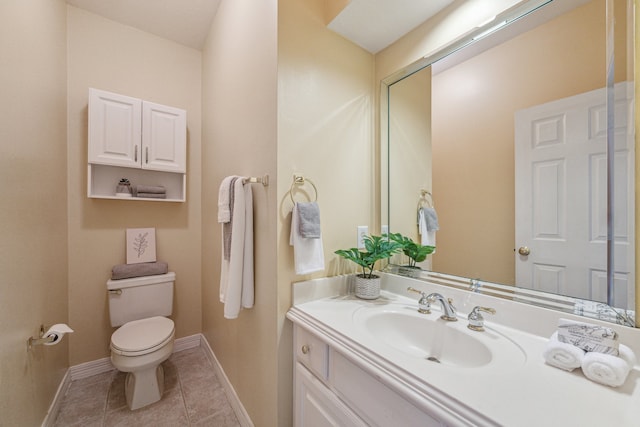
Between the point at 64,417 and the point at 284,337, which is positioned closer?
the point at 284,337

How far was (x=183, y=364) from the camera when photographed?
198 cm

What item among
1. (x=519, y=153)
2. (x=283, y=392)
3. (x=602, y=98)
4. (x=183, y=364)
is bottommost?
(x=183, y=364)

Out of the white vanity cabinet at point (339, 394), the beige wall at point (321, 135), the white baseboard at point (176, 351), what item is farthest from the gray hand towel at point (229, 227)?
the white baseboard at point (176, 351)

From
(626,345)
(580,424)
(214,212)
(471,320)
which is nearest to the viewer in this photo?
(580,424)

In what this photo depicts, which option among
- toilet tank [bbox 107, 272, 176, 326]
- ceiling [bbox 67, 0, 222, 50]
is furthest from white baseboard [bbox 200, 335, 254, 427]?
ceiling [bbox 67, 0, 222, 50]

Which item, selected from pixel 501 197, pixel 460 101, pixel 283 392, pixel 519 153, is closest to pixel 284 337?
pixel 283 392

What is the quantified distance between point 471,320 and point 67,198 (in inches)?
98.8

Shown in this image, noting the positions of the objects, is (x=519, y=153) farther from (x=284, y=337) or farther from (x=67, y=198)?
(x=67, y=198)

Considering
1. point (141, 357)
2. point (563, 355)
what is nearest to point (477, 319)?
point (563, 355)

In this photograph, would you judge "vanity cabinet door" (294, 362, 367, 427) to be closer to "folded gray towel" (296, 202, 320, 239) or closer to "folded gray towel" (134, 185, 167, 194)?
"folded gray towel" (296, 202, 320, 239)

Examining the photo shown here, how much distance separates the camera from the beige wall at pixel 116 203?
179 centimetres

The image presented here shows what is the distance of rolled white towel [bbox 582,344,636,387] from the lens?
0.57 meters

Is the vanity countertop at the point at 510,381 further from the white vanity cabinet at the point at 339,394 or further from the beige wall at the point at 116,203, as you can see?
the beige wall at the point at 116,203

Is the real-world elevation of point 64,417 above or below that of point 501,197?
below
